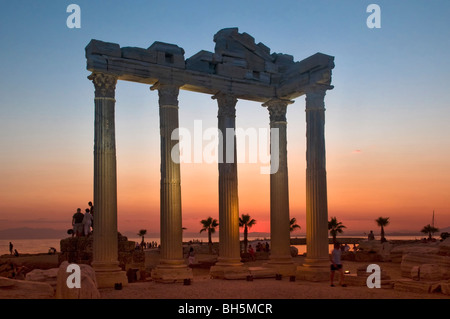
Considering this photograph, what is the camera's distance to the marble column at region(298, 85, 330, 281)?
25.7 meters

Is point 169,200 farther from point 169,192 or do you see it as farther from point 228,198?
point 228,198

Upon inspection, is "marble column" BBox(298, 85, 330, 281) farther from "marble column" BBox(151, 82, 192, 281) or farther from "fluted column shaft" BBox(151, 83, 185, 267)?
"fluted column shaft" BBox(151, 83, 185, 267)

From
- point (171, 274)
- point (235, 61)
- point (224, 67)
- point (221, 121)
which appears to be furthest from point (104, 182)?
point (235, 61)

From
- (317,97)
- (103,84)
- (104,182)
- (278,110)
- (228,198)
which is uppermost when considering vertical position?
(103,84)

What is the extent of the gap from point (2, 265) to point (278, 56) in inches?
740

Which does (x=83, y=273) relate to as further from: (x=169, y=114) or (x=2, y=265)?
(x=169, y=114)

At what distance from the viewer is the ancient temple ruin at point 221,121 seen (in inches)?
923

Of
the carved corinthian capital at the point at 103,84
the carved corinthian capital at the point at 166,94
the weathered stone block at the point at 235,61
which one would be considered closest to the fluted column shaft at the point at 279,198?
the weathered stone block at the point at 235,61

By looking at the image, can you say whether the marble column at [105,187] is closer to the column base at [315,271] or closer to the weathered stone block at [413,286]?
the column base at [315,271]

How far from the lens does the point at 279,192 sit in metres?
29.4

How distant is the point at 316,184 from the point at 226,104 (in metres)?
6.55

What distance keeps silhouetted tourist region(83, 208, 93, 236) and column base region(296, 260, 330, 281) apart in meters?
11.8
